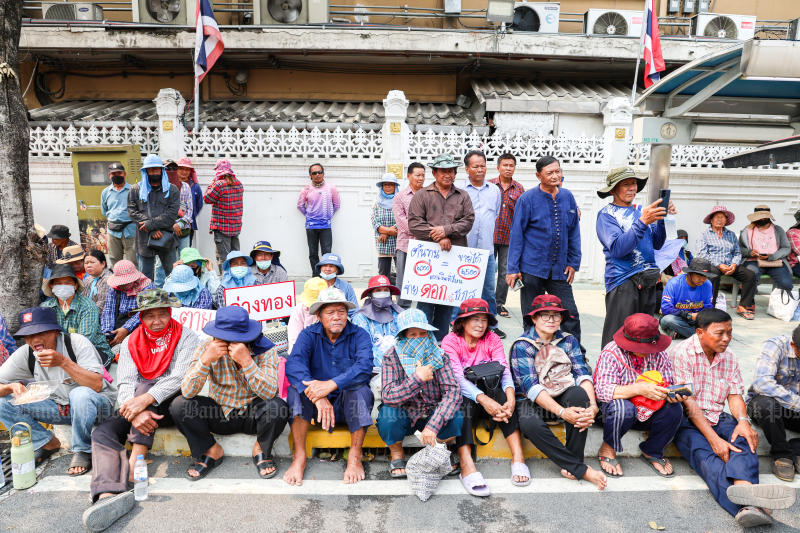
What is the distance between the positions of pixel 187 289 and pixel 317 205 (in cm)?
333

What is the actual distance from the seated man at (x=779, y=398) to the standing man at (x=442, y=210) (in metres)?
2.67

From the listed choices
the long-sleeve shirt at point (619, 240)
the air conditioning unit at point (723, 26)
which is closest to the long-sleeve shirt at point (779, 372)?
the long-sleeve shirt at point (619, 240)

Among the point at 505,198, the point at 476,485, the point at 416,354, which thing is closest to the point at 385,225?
the point at 505,198

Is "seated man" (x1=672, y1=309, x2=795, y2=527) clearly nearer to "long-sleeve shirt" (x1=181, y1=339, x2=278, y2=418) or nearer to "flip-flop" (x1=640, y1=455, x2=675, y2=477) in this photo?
"flip-flop" (x1=640, y1=455, x2=675, y2=477)

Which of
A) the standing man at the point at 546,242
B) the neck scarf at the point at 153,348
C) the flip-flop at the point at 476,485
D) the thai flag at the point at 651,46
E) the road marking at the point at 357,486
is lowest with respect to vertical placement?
the road marking at the point at 357,486

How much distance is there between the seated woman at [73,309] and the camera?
481 centimetres

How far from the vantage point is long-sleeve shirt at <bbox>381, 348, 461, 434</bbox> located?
3875 millimetres

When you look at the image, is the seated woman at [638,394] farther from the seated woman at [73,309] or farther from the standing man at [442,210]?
the seated woman at [73,309]

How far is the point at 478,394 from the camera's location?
4.05 metres

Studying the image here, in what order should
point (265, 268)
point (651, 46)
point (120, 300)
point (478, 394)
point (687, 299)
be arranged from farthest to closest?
1. point (651, 46)
2. point (687, 299)
3. point (265, 268)
4. point (120, 300)
5. point (478, 394)

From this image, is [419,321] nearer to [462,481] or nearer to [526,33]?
[462,481]

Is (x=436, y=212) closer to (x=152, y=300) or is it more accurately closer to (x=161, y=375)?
(x=152, y=300)

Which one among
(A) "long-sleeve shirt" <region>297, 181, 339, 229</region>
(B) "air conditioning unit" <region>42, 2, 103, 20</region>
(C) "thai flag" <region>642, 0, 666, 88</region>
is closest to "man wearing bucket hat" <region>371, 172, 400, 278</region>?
(A) "long-sleeve shirt" <region>297, 181, 339, 229</region>

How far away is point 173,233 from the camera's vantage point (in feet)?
24.0
